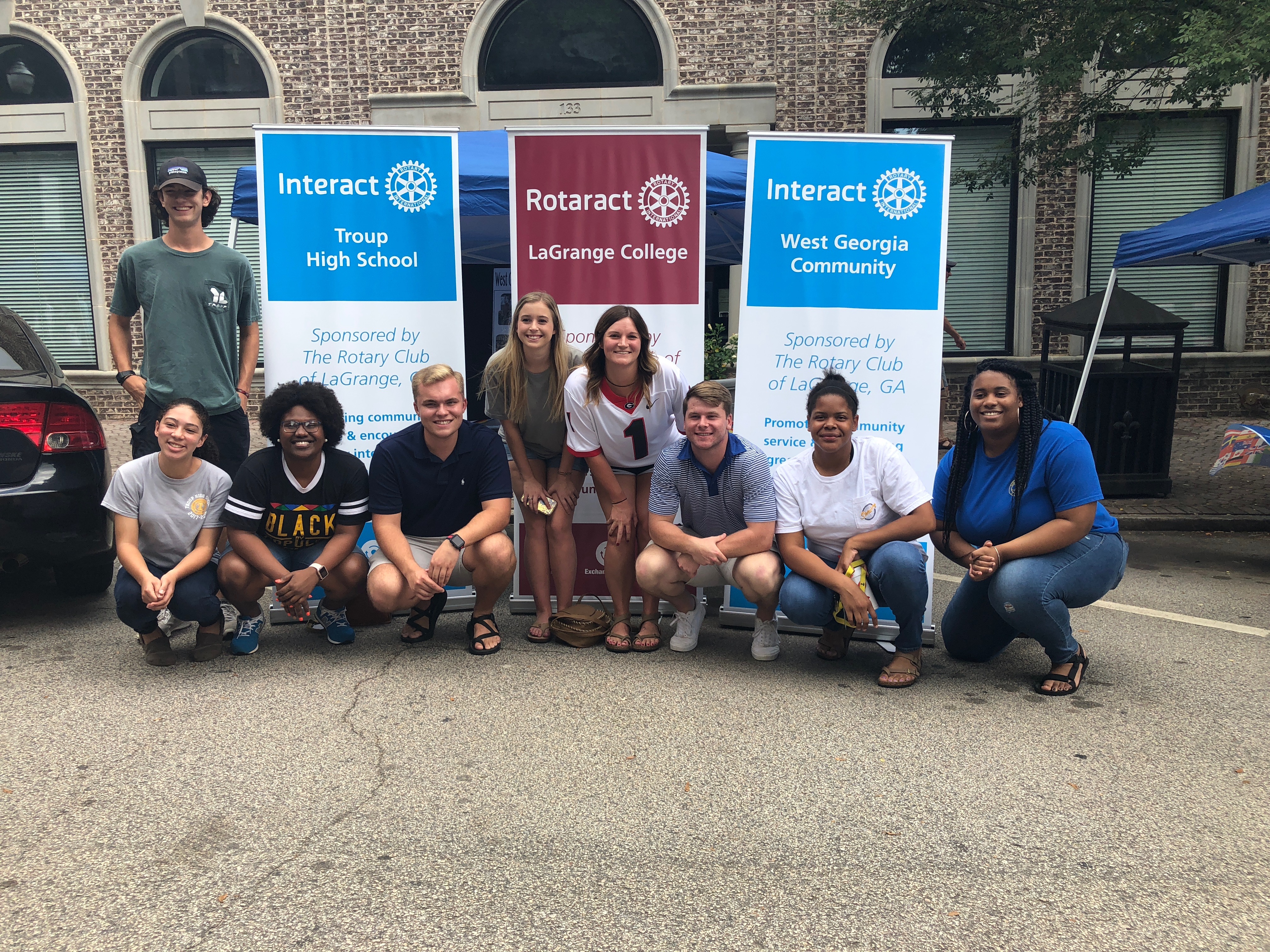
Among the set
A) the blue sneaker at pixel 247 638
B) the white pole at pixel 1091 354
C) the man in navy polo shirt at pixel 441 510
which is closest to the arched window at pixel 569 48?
the white pole at pixel 1091 354

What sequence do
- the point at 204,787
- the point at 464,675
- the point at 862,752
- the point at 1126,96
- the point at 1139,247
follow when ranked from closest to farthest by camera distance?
1. the point at 204,787
2. the point at 862,752
3. the point at 464,675
4. the point at 1139,247
5. the point at 1126,96

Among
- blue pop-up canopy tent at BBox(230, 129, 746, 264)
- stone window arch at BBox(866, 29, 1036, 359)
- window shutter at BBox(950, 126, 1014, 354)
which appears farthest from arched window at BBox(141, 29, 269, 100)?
window shutter at BBox(950, 126, 1014, 354)

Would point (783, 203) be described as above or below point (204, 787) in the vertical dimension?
above

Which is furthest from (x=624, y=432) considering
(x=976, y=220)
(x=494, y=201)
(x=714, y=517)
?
(x=976, y=220)

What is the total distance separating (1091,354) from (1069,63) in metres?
2.83

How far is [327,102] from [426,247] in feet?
29.1

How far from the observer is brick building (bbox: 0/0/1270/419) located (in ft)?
41.8

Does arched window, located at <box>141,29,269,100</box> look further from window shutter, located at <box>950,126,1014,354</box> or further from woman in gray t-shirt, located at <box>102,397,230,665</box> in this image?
woman in gray t-shirt, located at <box>102,397,230,665</box>

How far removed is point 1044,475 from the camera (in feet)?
13.8

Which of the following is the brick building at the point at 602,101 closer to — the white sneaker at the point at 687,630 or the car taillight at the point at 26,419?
the white sneaker at the point at 687,630

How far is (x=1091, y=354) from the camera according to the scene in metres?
8.09

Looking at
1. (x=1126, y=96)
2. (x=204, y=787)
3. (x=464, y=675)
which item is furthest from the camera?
(x=1126, y=96)

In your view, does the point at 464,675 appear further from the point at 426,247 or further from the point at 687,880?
the point at 426,247

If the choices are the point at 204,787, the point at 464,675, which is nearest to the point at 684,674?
the point at 464,675
